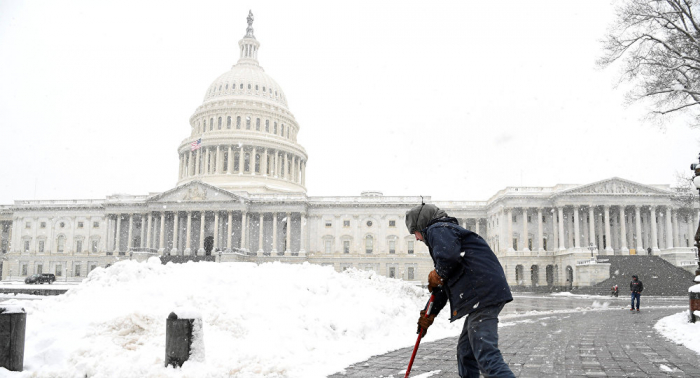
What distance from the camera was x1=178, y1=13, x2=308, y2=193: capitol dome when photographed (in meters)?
84.1

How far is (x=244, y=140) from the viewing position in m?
84.3

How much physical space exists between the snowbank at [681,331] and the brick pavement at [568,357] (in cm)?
29

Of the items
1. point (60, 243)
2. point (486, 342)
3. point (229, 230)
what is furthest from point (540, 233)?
point (60, 243)

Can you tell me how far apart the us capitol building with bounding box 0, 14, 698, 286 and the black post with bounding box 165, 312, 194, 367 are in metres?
51.4

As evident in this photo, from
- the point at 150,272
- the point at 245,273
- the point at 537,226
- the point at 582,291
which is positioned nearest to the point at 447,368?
the point at 245,273

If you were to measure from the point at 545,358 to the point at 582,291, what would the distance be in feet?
141

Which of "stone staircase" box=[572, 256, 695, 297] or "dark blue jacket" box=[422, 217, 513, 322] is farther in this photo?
"stone staircase" box=[572, 256, 695, 297]

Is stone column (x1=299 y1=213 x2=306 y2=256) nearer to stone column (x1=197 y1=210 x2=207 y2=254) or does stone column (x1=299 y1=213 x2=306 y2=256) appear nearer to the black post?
stone column (x1=197 y1=210 x2=207 y2=254)

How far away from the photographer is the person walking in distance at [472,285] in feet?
16.1

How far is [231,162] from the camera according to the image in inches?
3319

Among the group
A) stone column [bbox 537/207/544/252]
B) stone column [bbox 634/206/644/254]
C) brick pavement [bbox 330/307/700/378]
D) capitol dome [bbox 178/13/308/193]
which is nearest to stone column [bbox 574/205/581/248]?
stone column [bbox 537/207/544/252]

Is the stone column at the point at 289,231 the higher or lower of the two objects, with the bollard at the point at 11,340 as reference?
higher

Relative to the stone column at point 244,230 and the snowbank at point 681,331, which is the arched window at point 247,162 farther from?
the snowbank at point 681,331

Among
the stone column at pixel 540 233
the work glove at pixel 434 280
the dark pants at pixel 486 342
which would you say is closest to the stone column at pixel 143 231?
the stone column at pixel 540 233
